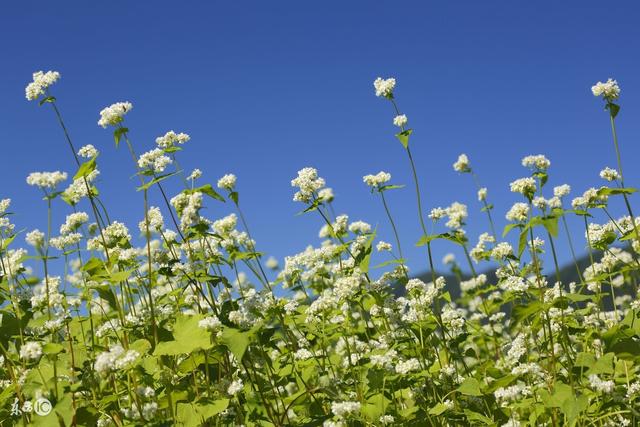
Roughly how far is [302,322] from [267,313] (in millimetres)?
1278

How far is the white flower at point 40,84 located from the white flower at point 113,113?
1.12 meters

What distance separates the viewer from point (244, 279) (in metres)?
10.8

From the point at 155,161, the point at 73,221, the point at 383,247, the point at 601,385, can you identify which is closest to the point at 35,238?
the point at 73,221

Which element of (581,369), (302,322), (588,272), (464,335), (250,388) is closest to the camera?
(581,369)

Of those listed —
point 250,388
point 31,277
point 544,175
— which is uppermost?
point 31,277

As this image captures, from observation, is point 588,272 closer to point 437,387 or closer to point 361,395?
point 437,387

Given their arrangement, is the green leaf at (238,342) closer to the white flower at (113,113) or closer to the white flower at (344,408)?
the white flower at (344,408)

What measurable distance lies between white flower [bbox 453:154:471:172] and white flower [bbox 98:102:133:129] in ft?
20.0

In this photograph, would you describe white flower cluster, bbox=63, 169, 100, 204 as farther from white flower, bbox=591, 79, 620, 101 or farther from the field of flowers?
white flower, bbox=591, 79, 620, 101

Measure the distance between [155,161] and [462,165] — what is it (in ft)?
19.9

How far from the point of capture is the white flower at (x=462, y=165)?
10617 millimetres

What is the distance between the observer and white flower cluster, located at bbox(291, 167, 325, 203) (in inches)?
265

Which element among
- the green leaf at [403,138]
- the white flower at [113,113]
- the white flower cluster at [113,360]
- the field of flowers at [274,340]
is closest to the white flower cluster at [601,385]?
the field of flowers at [274,340]

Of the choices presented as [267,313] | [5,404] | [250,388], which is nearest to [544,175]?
[267,313]
